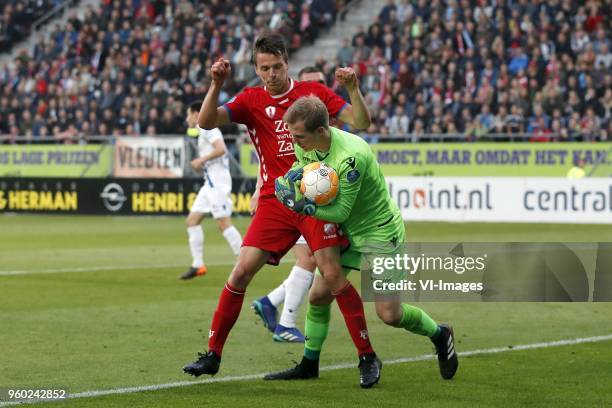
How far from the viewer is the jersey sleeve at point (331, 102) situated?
27.0 ft

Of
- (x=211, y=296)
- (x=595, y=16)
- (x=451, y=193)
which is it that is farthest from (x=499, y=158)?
(x=211, y=296)

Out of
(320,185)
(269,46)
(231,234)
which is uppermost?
(269,46)

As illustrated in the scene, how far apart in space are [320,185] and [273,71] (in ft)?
3.75

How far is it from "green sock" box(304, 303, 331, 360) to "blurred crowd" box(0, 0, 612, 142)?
19.2m

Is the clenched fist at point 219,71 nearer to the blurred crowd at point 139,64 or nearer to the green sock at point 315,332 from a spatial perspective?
the green sock at point 315,332

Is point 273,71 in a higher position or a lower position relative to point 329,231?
higher

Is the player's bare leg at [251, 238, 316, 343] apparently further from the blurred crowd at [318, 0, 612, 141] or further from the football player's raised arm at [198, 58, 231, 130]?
the blurred crowd at [318, 0, 612, 141]

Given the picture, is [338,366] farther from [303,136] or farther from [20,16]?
[20,16]

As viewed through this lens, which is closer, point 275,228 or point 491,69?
point 275,228

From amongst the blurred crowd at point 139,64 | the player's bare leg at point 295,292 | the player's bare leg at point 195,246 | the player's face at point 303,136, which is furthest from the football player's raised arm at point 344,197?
the blurred crowd at point 139,64

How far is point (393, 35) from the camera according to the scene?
105 feet

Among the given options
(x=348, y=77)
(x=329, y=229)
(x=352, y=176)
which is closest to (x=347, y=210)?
(x=352, y=176)

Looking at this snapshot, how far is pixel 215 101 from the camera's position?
7.95 m

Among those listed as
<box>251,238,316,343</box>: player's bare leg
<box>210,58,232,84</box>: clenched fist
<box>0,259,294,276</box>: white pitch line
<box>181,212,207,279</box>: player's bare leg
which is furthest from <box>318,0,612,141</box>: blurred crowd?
<box>210,58,232,84</box>: clenched fist
